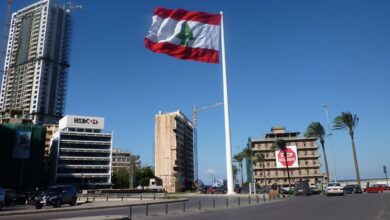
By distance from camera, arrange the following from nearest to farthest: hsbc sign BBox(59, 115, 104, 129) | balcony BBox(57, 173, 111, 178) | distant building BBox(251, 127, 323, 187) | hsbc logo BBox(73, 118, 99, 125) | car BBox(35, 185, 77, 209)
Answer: car BBox(35, 185, 77, 209), distant building BBox(251, 127, 323, 187), balcony BBox(57, 173, 111, 178), hsbc sign BBox(59, 115, 104, 129), hsbc logo BBox(73, 118, 99, 125)

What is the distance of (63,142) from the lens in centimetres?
13450

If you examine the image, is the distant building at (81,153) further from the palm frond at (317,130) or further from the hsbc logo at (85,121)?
the palm frond at (317,130)

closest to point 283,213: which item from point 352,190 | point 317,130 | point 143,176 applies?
point 352,190

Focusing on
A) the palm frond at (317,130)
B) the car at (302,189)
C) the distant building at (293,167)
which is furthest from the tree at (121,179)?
the car at (302,189)

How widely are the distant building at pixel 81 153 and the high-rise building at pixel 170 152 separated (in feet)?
65.8

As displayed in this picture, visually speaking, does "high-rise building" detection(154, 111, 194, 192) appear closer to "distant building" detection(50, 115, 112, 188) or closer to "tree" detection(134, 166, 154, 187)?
"tree" detection(134, 166, 154, 187)

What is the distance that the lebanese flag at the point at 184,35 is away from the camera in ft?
100

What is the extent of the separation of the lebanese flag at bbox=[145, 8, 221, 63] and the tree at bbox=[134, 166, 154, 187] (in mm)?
115557

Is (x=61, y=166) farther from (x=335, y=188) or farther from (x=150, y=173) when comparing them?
(x=335, y=188)

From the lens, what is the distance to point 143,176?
146875 millimetres

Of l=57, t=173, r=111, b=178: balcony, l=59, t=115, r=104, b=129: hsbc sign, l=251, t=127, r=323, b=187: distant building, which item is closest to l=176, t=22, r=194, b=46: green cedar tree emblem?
l=251, t=127, r=323, b=187: distant building

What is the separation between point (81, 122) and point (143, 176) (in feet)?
102

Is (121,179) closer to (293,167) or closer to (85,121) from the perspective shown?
(85,121)

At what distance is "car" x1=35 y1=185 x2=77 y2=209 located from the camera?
112ft
